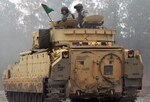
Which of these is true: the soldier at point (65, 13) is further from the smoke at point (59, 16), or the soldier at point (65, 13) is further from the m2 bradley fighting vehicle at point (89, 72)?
the smoke at point (59, 16)

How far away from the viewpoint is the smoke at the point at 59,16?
209 ft

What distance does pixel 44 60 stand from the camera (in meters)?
20.9

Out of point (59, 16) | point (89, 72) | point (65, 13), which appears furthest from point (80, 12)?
point (59, 16)

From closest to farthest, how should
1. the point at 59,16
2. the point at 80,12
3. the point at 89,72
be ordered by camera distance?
the point at 89,72 < the point at 80,12 < the point at 59,16

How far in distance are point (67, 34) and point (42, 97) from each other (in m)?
2.25

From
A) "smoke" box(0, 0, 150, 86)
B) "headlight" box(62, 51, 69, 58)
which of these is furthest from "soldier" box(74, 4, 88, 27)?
"smoke" box(0, 0, 150, 86)

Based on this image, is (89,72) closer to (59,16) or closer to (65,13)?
(65,13)

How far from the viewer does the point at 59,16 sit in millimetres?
73125

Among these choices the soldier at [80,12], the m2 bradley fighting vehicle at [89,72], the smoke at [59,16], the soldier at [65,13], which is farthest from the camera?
the smoke at [59,16]

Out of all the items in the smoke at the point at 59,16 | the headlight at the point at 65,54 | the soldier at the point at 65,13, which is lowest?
the headlight at the point at 65,54

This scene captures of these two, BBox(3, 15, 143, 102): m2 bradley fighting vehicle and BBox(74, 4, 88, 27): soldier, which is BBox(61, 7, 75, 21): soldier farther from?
BBox(3, 15, 143, 102): m2 bradley fighting vehicle

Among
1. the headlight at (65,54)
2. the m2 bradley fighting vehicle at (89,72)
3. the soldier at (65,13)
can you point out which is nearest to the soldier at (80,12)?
the soldier at (65,13)

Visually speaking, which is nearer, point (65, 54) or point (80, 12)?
point (65, 54)

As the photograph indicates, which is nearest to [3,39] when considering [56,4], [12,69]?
[56,4]
